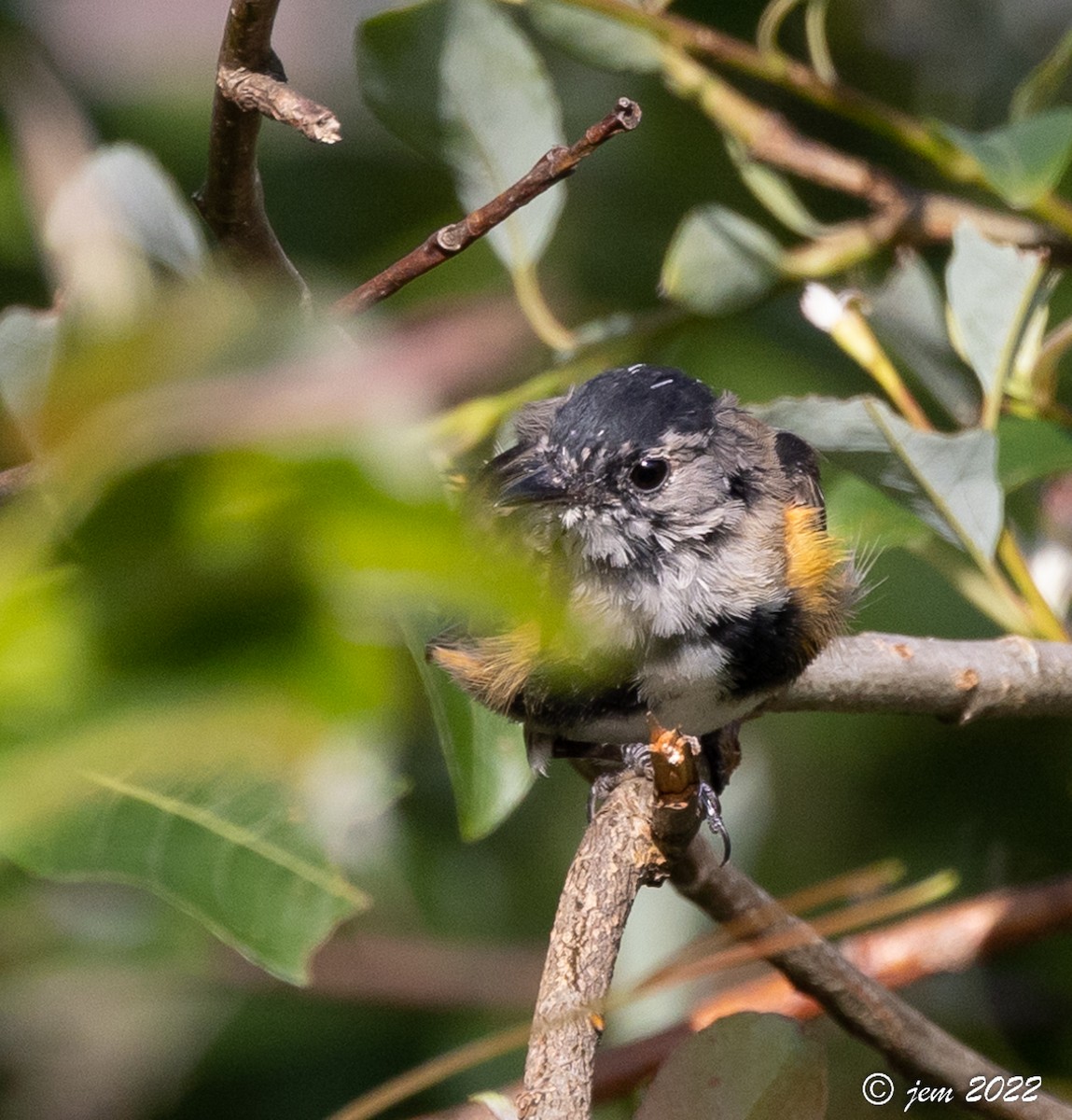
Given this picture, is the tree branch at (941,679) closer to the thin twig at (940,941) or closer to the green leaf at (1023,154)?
the thin twig at (940,941)

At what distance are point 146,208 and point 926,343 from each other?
1.30m

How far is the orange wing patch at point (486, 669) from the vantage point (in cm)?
187

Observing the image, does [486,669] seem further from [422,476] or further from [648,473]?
[422,476]

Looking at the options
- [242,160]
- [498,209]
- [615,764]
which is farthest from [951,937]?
[242,160]

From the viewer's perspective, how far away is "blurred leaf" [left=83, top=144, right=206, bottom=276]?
1.92 metres

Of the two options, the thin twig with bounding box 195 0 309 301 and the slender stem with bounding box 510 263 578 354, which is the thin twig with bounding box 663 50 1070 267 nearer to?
the slender stem with bounding box 510 263 578 354

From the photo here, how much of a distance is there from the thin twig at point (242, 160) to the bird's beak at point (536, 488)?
54 cm

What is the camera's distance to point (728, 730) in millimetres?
2234

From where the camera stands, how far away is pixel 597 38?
238 centimetres

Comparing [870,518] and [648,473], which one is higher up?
[648,473]

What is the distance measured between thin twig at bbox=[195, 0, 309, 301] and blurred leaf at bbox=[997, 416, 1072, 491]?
1.15m

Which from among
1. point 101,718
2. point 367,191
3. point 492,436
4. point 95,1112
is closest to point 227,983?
point 95,1112

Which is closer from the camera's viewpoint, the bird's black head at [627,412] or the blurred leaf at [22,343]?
the blurred leaf at [22,343]

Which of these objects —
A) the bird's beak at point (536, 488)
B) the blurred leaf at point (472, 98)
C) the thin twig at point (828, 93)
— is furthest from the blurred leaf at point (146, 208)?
the thin twig at point (828, 93)
